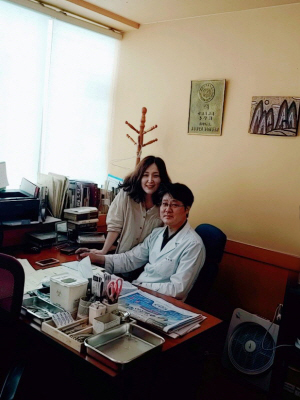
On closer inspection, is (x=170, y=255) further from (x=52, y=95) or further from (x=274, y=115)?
(x=52, y=95)

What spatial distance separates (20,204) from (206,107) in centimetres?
154

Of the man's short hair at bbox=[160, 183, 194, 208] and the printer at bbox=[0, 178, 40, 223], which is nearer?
the man's short hair at bbox=[160, 183, 194, 208]

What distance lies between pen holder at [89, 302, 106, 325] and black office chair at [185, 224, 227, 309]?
2.56ft

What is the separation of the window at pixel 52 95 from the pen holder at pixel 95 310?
1.74 metres

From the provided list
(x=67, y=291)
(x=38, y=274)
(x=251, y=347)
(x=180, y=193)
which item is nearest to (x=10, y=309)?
(x=67, y=291)

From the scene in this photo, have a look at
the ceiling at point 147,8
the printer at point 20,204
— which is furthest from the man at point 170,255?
the ceiling at point 147,8

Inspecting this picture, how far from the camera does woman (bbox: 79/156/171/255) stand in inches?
105

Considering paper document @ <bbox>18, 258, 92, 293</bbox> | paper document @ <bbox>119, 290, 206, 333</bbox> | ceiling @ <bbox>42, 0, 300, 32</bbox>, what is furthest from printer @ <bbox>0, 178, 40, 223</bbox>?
ceiling @ <bbox>42, 0, 300, 32</bbox>

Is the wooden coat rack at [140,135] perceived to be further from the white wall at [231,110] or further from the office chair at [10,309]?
→ the office chair at [10,309]

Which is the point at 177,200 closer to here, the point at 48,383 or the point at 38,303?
the point at 38,303

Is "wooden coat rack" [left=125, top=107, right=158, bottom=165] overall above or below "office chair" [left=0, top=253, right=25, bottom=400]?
above

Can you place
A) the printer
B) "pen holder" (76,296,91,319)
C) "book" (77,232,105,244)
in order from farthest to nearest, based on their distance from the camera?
"book" (77,232,105,244) → the printer → "pen holder" (76,296,91,319)

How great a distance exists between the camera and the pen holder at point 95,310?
60.3 inches

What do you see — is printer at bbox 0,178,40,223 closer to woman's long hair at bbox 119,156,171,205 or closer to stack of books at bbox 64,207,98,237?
stack of books at bbox 64,207,98,237
